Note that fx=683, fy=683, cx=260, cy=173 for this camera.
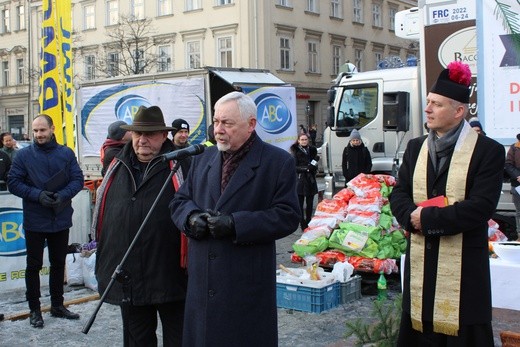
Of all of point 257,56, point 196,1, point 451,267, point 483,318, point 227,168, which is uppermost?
point 196,1

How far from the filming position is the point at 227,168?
3.53 m

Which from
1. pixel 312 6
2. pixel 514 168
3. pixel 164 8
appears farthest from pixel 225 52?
pixel 514 168

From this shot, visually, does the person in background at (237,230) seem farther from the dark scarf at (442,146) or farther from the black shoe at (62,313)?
the black shoe at (62,313)

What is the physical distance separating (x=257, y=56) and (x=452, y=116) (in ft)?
109

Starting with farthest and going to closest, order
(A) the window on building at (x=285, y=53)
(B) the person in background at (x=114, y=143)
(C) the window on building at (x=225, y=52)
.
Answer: (A) the window on building at (x=285, y=53) < (C) the window on building at (x=225, y=52) < (B) the person in background at (x=114, y=143)

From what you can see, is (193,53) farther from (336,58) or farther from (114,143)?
(114,143)

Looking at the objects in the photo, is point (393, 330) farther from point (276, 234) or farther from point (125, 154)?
point (125, 154)

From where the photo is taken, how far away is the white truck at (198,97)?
52.2 feet

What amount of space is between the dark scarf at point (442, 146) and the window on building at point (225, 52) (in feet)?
112

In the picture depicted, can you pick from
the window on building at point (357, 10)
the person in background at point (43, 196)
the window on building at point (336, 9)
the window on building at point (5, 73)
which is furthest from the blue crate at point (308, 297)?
the window on building at point (5, 73)

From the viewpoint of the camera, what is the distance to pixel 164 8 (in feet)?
133

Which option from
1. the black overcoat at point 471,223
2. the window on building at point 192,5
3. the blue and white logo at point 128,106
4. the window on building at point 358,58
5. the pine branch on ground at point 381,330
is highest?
the window on building at point 192,5

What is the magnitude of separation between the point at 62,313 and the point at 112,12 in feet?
127

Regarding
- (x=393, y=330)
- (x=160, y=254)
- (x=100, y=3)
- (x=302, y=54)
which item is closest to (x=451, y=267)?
(x=393, y=330)
